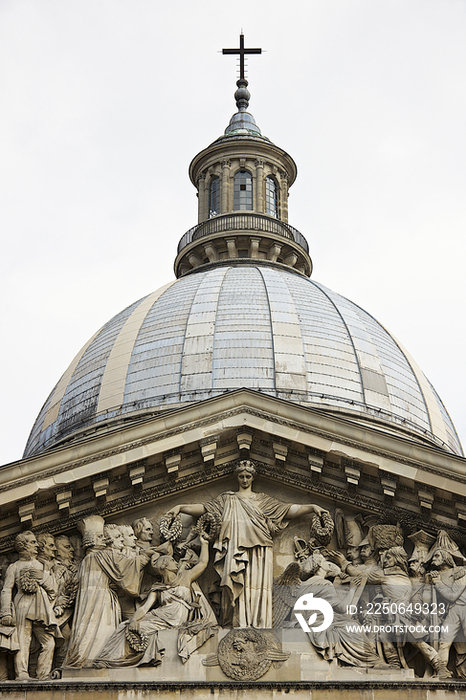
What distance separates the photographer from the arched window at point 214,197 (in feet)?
178

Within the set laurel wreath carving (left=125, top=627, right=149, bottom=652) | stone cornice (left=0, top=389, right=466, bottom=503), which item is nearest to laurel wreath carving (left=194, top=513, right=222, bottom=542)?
stone cornice (left=0, top=389, right=466, bottom=503)

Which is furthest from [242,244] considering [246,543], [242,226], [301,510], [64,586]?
[64,586]

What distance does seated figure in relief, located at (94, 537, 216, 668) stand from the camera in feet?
65.2

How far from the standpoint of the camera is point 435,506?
21.5 m

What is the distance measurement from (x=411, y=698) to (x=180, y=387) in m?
20.7

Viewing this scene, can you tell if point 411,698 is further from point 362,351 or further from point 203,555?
point 362,351

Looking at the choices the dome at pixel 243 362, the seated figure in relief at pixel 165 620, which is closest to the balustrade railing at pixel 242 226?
the dome at pixel 243 362

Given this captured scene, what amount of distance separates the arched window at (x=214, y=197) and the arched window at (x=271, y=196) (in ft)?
7.02

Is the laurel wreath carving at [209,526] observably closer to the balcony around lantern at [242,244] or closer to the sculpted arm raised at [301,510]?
the sculpted arm raised at [301,510]

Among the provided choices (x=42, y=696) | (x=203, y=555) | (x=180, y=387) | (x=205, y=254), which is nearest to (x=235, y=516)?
(x=203, y=555)

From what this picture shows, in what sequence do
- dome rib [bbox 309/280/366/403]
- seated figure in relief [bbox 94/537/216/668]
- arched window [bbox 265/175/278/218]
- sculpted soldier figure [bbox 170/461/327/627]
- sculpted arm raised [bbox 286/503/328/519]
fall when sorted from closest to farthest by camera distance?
1. seated figure in relief [bbox 94/537/216/668]
2. sculpted soldier figure [bbox 170/461/327/627]
3. sculpted arm raised [bbox 286/503/328/519]
4. dome rib [bbox 309/280/366/403]
5. arched window [bbox 265/175/278/218]

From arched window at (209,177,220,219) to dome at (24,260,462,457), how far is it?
866cm

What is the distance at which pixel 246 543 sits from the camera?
2081 cm

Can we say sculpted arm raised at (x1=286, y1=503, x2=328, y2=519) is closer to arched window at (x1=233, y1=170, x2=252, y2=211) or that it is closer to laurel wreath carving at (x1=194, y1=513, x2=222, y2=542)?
laurel wreath carving at (x1=194, y1=513, x2=222, y2=542)
